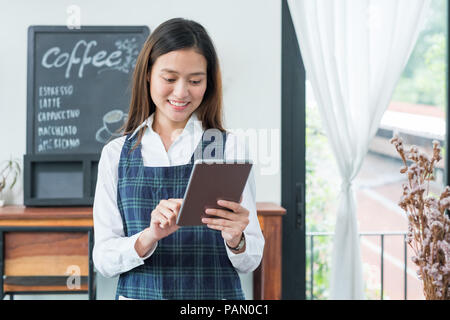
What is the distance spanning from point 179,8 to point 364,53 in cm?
81

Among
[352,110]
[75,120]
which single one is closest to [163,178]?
[75,120]

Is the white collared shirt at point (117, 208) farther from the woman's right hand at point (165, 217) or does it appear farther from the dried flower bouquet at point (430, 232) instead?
the dried flower bouquet at point (430, 232)

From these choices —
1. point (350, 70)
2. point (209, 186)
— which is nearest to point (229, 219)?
point (209, 186)

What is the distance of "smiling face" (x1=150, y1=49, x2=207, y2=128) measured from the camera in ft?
3.23

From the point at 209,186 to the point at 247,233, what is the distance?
0.76ft

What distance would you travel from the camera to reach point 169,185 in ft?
3.39

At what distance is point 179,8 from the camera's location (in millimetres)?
1978

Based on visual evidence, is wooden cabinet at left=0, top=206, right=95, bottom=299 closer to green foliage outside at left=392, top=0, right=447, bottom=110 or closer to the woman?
→ the woman

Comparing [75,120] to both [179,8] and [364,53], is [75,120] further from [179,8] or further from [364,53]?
[364,53]

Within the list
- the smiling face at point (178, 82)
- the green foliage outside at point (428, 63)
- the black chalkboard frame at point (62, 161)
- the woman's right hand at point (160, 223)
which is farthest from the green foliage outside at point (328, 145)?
the woman's right hand at point (160, 223)

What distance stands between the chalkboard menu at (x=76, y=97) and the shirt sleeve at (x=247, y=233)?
1.03 m

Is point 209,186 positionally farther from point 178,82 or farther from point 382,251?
point 382,251

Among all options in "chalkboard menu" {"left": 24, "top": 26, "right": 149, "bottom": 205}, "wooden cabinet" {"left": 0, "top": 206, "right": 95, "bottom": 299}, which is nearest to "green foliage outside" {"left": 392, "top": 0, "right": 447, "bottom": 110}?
"chalkboard menu" {"left": 24, "top": 26, "right": 149, "bottom": 205}
